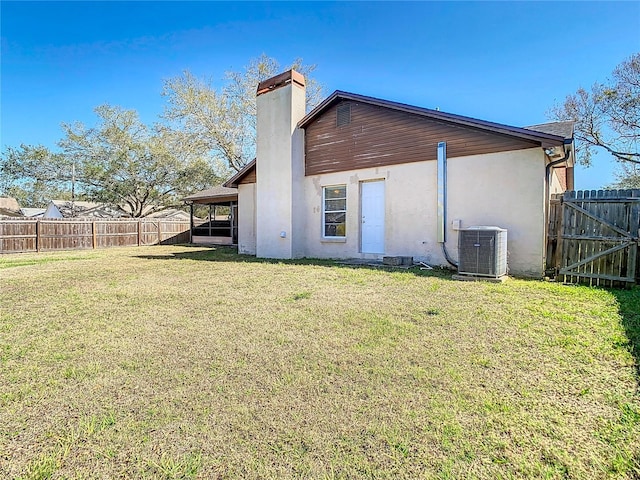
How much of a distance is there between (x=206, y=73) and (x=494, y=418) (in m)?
25.7

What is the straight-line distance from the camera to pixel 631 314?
162 inches

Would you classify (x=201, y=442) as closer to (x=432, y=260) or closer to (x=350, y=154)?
(x=432, y=260)

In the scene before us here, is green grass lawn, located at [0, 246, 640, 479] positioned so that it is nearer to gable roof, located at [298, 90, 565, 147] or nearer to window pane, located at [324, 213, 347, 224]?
gable roof, located at [298, 90, 565, 147]

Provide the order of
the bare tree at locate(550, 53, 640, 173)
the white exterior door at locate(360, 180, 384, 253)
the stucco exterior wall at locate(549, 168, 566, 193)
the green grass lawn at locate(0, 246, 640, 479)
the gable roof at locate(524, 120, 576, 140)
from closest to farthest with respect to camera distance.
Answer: the green grass lawn at locate(0, 246, 640, 479)
the gable roof at locate(524, 120, 576, 140)
the stucco exterior wall at locate(549, 168, 566, 193)
the white exterior door at locate(360, 180, 384, 253)
the bare tree at locate(550, 53, 640, 173)

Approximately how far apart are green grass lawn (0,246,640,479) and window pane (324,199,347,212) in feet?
17.2

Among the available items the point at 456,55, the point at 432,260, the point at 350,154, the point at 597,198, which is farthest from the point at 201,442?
the point at 456,55

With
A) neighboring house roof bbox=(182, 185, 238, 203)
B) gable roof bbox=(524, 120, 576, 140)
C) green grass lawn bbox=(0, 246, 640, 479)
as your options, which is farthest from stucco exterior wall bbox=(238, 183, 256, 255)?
gable roof bbox=(524, 120, 576, 140)

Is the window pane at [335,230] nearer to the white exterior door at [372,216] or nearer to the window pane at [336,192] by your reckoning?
the white exterior door at [372,216]

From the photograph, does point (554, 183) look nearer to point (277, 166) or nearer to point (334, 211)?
point (334, 211)

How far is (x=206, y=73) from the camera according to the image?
73.9ft

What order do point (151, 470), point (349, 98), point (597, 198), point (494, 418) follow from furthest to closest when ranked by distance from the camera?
1. point (349, 98)
2. point (597, 198)
3. point (494, 418)
4. point (151, 470)

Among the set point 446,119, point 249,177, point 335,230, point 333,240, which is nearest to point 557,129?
point 446,119

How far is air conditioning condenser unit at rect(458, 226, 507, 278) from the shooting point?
6102 mm

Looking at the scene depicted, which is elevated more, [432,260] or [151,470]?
[432,260]
